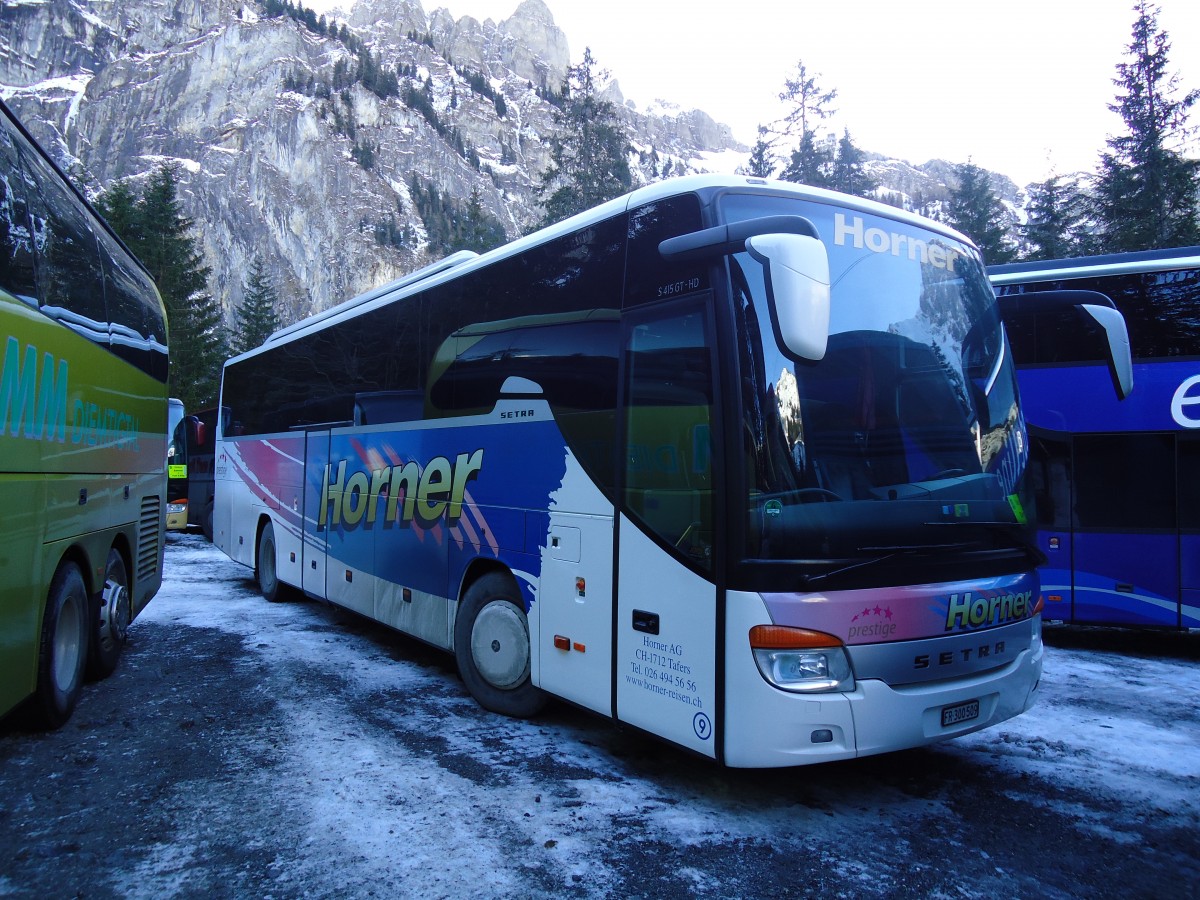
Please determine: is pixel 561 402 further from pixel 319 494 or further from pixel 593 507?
pixel 319 494

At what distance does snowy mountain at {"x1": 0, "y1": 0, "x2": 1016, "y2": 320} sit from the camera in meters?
119

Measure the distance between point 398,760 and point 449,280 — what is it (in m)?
3.84

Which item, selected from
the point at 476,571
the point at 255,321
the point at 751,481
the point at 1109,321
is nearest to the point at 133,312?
the point at 476,571

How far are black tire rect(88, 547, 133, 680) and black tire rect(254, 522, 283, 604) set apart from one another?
11.6ft

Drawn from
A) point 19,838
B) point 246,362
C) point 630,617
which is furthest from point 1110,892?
point 246,362

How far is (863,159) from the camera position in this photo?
5069 centimetres

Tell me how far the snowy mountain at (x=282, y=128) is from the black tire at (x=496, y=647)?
108m

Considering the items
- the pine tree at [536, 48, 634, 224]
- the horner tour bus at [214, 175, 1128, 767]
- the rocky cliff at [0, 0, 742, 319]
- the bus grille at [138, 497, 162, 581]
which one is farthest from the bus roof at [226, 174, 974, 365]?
the rocky cliff at [0, 0, 742, 319]

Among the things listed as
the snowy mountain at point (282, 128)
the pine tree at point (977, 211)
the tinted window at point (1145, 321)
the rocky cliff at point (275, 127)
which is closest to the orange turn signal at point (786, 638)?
the tinted window at point (1145, 321)

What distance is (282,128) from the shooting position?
129 m

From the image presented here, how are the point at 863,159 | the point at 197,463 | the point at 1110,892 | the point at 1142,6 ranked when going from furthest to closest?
the point at 863,159, the point at 1142,6, the point at 197,463, the point at 1110,892

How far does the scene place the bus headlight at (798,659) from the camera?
3.94 metres

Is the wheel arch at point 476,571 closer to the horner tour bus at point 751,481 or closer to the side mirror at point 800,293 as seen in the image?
the horner tour bus at point 751,481

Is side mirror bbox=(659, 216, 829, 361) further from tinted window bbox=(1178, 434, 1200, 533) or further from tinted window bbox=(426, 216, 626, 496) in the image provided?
tinted window bbox=(1178, 434, 1200, 533)
